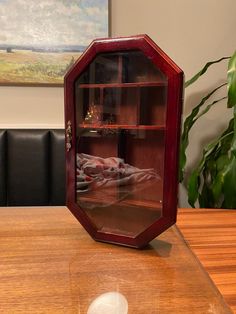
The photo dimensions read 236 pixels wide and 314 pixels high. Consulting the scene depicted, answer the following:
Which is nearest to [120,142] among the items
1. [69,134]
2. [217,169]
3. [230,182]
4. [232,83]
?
[69,134]

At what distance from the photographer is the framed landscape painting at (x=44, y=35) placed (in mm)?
1956

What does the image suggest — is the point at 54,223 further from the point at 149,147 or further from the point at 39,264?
the point at 149,147

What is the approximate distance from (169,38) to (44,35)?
2.55 ft

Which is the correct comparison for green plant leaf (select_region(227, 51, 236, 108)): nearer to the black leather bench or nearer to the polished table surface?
the polished table surface

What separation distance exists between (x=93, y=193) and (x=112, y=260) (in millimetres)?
190

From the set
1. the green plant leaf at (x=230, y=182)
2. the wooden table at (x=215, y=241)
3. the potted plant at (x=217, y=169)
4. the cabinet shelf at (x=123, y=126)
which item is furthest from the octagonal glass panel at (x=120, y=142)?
the green plant leaf at (x=230, y=182)

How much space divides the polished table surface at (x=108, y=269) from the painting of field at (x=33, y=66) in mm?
1247

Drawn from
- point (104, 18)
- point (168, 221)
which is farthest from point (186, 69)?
point (168, 221)

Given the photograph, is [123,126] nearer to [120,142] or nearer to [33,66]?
[120,142]

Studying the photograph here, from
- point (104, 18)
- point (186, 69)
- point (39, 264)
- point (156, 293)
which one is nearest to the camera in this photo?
point (156, 293)

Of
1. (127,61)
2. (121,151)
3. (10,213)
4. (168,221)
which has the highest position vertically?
(127,61)

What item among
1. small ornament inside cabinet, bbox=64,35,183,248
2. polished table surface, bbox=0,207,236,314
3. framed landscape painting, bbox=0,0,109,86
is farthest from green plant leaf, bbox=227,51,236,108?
framed landscape painting, bbox=0,0,109,86

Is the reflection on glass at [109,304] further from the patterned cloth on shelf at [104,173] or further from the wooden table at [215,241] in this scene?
the patterned cloth on shelf at [104,173]

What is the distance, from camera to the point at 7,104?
80.3 inches
